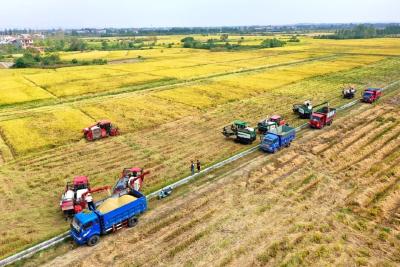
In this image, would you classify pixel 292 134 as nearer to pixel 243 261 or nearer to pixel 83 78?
pixel 243 261

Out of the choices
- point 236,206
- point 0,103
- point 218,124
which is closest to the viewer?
point 236,206

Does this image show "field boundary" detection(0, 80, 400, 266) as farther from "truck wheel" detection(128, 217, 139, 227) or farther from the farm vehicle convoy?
"truck wheel" detection(128, 217, 139, 227)

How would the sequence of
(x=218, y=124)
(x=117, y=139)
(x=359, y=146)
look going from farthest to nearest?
(x=218, y=124), (x=117, y=139), (x=359, y=146)

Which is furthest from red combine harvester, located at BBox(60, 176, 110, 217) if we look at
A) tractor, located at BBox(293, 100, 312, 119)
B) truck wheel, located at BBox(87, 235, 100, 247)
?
tractor, located at BBox(293, 100, 312, 119)

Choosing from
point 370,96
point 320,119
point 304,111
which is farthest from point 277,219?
point 370,96

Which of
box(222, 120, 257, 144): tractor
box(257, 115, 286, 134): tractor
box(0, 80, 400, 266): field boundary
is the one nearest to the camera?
box(0, 80, 400, 266): field boundary

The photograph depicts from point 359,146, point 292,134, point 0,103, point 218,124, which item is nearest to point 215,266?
point 292,134
